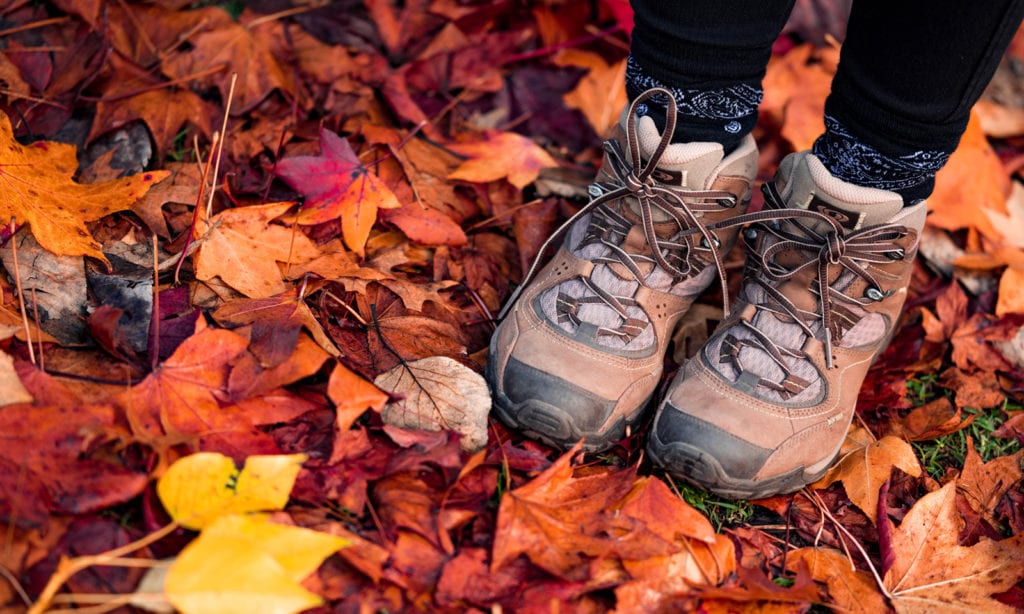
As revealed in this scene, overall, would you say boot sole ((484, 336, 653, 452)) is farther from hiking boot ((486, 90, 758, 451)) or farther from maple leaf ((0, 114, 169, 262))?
maple leaf ((0, 114, 169, 262))

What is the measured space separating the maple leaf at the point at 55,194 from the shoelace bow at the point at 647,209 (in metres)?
0.75

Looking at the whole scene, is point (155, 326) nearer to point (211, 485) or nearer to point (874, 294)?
point (211, 485)

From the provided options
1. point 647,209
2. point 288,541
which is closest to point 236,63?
point 647,209

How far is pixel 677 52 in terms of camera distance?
3.74 feet

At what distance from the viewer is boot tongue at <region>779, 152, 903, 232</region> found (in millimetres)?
1136

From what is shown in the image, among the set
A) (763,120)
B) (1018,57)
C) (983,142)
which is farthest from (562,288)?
(1018,57)

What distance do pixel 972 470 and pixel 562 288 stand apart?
749 mm

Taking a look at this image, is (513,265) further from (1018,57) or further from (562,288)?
(1018,57)

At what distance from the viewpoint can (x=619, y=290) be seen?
4.19 ft

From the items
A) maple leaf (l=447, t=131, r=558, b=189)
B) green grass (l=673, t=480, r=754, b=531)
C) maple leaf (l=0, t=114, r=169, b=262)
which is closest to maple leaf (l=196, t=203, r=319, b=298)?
maple leaf (l=0, t=114, r=169, b=262)

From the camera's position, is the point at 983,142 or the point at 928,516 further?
the point at 983,142

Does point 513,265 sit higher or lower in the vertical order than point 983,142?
lower

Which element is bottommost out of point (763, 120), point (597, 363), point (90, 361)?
point (90, 361)

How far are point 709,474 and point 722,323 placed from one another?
282 mm
